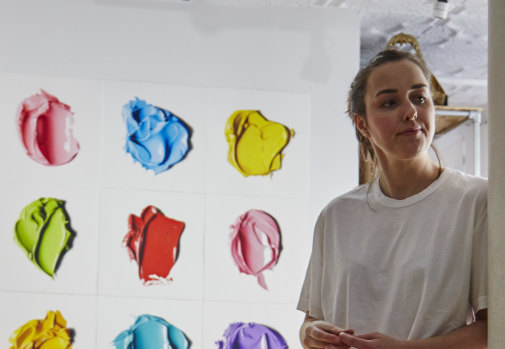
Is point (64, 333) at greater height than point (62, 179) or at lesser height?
lesser

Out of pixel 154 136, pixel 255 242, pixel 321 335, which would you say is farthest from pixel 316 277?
pixel 154 136

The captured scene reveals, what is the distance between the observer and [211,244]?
120 inches

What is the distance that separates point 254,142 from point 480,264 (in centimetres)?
204

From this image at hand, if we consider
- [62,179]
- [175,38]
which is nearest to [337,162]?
[175,38]

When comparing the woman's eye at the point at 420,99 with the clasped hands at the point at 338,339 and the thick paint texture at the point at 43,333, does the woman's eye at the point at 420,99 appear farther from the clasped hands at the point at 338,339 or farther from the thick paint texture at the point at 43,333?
the thick paint texture at the point at 43,333

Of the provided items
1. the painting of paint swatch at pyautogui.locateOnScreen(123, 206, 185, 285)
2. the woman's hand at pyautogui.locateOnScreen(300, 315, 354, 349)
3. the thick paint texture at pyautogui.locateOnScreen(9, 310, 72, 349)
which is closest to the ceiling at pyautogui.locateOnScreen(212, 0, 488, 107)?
the painting of paint swatch at pyautogui.locateOnScreen(123, 206, 185, 285)

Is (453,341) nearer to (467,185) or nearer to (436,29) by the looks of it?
(467,185)

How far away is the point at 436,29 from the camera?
3.66 metres

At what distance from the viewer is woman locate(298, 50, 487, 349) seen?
3.91ft

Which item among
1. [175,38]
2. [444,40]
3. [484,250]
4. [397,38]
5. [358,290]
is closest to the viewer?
[484,250]

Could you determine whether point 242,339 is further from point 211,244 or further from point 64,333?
point 64,333

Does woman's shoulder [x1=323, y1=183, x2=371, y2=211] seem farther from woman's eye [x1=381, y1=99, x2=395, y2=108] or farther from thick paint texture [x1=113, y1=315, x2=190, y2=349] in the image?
thick paint texture [x1=113, y1=315, x2=190, y2=349]

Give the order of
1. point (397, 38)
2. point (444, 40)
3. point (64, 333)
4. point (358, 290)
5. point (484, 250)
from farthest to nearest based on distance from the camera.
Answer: point (444, 40) < point (397, 38) < point (64, 333) < point (358, 290) < point (484, 250)

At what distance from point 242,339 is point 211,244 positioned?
0.48 meters
